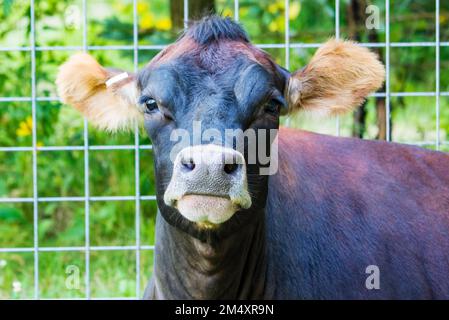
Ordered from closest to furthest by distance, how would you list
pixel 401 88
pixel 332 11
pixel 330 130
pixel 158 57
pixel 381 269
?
pixel 158 57
pixel 381 269
pixel 332 11
pixel 401 88
pixel 330 130

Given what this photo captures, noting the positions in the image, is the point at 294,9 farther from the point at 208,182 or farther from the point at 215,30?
the point at 208,182

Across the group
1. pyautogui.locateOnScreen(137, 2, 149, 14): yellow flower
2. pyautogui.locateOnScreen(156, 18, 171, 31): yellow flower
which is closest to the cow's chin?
pyautogui.locateOnScreen(156, 18, 171, 31): yellow flower

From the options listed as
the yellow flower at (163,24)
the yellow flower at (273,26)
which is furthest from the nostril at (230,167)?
the yellow flower at (273,26)

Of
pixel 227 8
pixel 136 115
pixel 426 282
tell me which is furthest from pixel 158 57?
pixel 227 8

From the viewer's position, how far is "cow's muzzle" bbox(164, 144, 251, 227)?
4.37 metres

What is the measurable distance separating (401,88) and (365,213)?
3896 millimetres

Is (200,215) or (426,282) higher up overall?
(200,215)

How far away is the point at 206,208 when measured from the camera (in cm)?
445

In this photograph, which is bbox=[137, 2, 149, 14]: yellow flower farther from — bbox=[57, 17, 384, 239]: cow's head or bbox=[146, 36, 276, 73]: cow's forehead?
bbox=[146, 36, 276, 73]: cow's forehead

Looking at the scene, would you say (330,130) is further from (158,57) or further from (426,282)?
(158,57)

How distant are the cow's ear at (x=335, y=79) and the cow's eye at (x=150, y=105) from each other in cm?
75

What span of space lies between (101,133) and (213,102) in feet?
13.5

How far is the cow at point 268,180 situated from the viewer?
185 inches

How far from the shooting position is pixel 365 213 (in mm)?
5754
